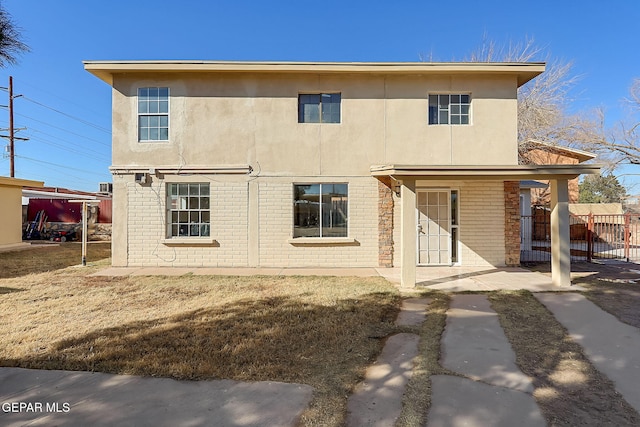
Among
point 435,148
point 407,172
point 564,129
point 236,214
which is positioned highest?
point 564,129

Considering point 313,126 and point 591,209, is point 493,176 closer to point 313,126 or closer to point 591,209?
point 313,126

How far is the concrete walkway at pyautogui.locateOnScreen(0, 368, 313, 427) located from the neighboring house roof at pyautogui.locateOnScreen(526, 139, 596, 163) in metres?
18.6

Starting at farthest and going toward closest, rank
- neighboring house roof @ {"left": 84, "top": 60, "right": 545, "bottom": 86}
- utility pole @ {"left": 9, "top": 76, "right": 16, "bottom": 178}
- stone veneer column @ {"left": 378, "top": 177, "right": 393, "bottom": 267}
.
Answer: utility pole @ {"left": 9, "top": 76, "right": 16, "bottom": 178}, stone veneer column @ {"left": 378, "top": 177, "right": 393, "bottom": 267}, neighboring house roof @ {"left": 84, "top": 60, "right": 545, "bottom": 86}

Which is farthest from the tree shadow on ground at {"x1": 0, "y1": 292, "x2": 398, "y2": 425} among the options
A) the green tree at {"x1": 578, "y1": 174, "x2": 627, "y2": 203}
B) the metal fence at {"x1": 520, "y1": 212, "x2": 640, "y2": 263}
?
the green tree at {"x1": 578, "y1": 174, "x2": 627, "y2": 203}

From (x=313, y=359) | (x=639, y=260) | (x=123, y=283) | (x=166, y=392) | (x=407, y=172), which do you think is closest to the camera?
(x=166, y=392)

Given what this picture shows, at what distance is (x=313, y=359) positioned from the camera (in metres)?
3.94

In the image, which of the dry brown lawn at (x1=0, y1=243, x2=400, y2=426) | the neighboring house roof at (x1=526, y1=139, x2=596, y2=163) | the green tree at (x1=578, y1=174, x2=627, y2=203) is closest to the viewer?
the dry brown lawn at (x1=0, y1=243, x2=400, y2=426)

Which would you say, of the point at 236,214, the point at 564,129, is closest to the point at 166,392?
the point at 236,214

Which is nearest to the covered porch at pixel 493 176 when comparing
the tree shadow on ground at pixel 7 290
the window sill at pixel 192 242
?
the window sill at pixel 192 242

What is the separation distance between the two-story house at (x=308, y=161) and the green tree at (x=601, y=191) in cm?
3310

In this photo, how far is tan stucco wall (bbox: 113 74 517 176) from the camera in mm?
9812

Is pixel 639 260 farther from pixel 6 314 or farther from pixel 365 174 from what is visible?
pixel 6 314

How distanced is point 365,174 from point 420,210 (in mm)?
1973

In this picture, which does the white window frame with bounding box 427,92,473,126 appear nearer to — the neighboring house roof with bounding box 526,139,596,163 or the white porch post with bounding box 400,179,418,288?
the white porch post with bounding box 400,179,418,288
